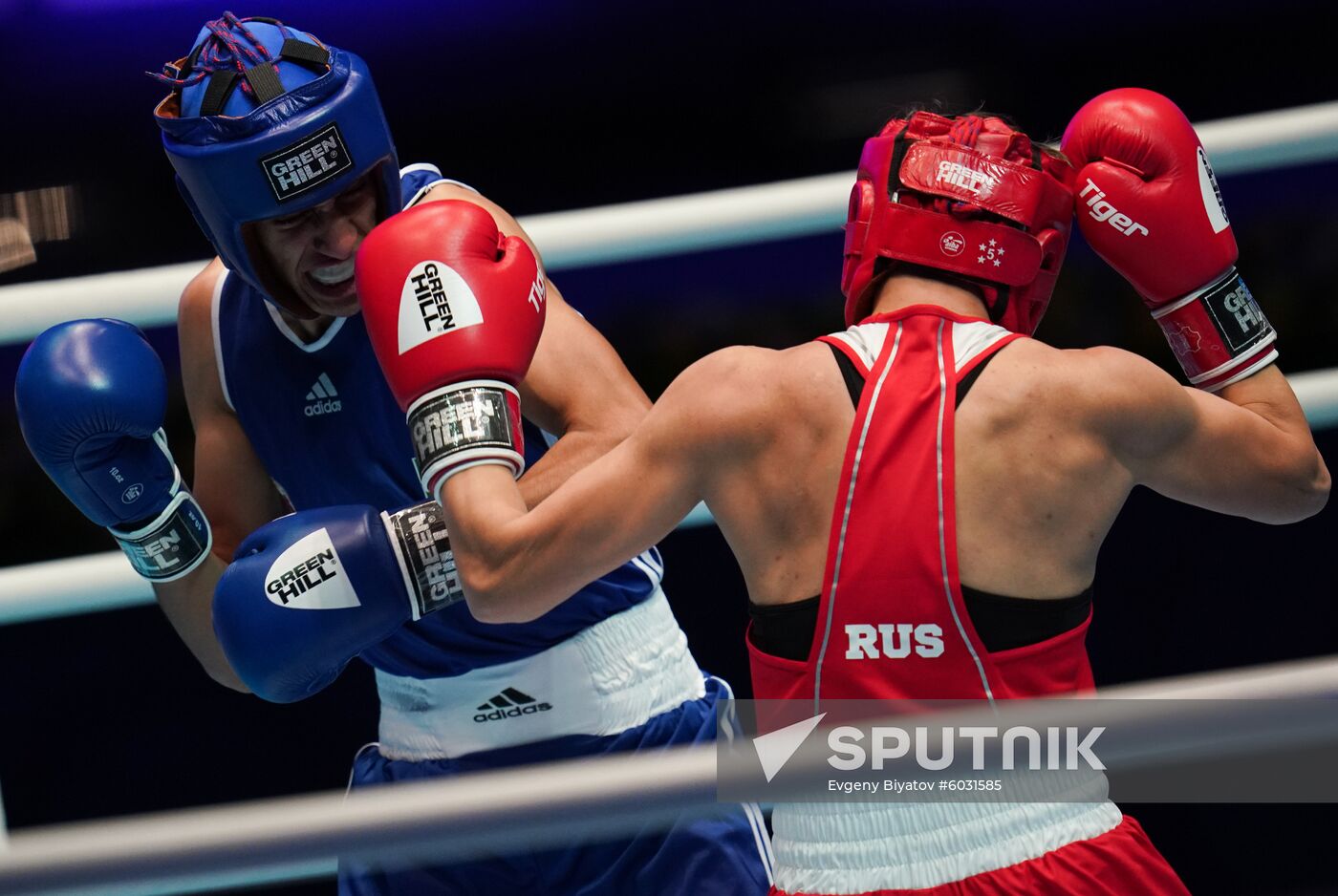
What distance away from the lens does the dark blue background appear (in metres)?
3.10

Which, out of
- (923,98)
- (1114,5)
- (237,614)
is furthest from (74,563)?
(1114,5)

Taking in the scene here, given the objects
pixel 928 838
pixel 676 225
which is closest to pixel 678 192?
pixel 676 225

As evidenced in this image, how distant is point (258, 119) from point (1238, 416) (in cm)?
110

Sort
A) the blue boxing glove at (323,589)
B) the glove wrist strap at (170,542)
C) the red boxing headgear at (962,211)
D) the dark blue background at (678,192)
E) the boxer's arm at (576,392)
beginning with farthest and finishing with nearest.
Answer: the dark blue background at (678,192)
the glove wrist strap at (170,542)
the boxer's arm at (576,392)
the blue boxing glove at (323,589)
the red boxing headgear at (962,211)

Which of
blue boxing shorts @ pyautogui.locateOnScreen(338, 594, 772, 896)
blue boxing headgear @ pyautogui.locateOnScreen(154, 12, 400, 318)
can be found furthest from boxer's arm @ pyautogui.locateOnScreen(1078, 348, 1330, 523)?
blue boxing headgear @ pyautogui.locateOnScreen(154, 12, 400, 318)

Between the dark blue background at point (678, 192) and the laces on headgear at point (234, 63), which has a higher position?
the laces on headgear at point (234, 63)

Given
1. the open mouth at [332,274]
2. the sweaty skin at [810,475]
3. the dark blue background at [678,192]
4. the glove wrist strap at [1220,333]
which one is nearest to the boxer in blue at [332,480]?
the open mouth at [332,274]

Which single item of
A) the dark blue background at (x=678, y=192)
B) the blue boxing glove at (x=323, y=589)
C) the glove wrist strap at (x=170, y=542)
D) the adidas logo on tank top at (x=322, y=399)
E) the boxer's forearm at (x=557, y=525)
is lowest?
the dark blue background at (x=678, y=192)

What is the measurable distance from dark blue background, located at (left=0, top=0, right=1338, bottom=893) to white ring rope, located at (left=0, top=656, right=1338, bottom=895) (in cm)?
193

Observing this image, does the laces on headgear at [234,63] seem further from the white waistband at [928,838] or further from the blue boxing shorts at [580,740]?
the white waistband at [928,838]

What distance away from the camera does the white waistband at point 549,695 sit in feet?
6.36

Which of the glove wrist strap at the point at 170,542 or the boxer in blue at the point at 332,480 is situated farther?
the glove wrist strap at the point at 170,542

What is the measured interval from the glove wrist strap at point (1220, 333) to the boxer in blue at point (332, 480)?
0.64 meters

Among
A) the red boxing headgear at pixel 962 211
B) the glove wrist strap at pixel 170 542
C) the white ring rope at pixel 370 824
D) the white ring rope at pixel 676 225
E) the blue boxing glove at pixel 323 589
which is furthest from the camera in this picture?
the white ring rope at pixel 676 225
